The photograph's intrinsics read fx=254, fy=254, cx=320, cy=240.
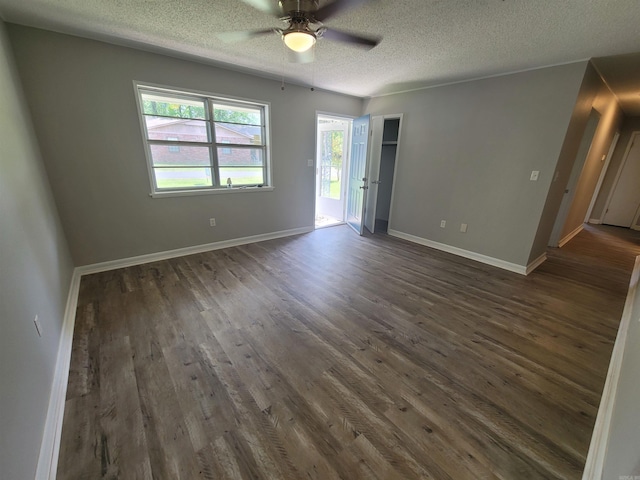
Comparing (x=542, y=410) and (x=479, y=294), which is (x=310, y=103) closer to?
(x=479, y=294)

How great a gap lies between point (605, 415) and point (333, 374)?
61.3 inches

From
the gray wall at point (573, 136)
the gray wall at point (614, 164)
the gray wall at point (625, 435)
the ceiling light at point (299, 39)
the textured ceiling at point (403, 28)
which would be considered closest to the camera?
the gray wall at point (625, 435)

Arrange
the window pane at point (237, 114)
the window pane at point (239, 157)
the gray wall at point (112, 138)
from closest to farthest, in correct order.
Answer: the gray wall at point (112, 138)
the window pane at point (237, 114)
the window pane at point (239, 157)

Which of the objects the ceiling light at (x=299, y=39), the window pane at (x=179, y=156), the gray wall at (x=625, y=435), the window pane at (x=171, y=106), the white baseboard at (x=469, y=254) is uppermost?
the ceiling light at (x=299, y=39)

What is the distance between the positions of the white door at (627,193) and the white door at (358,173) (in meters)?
6.11

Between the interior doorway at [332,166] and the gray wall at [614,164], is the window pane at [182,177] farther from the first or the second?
the gray wall at [614,164]

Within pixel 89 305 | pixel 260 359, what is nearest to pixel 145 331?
pixel 89 305

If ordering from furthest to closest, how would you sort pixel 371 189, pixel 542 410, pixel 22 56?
pixel 371 189
pixel 22 56
pixel 542 410

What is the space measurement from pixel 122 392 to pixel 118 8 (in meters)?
2.86

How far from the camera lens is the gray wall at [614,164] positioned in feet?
18.1

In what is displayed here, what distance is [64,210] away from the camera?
2.76 meters

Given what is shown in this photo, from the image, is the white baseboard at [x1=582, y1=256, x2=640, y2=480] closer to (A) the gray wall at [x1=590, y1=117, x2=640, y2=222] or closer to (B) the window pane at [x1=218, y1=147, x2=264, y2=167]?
(B) the window pane at [x1=218, y1=147, x2=264, y2=167]

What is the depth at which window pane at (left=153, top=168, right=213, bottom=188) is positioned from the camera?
3320mm

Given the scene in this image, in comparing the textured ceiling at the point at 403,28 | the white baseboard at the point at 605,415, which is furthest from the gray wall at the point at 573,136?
the white baseboard at the point at 605,415
